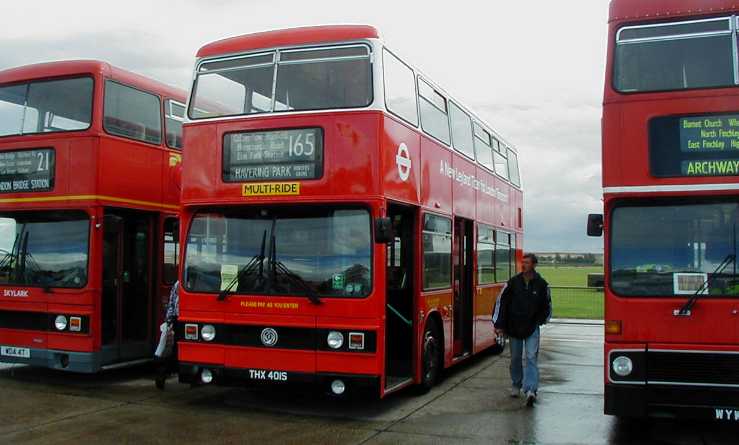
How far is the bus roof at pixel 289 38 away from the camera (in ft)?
31.2

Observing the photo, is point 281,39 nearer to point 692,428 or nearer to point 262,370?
point 262,370

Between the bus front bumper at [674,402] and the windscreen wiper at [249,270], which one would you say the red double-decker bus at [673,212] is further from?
the windscreen wiper at [249,270]

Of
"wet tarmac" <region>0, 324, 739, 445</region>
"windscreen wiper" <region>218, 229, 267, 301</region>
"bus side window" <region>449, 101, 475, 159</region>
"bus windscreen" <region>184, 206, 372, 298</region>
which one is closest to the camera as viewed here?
"wet tarmac" <region>0, 324, 739, 445</region>

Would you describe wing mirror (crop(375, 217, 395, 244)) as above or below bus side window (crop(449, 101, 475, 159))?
below

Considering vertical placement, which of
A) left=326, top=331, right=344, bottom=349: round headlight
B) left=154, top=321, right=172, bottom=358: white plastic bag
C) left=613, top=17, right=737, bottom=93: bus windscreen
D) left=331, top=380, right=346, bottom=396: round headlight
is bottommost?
left=331, top=380, right=346, bottom=396: round headlight

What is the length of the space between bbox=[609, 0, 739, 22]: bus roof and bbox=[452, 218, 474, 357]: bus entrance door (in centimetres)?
498

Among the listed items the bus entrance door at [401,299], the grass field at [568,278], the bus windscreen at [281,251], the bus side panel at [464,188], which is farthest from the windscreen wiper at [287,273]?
the grass field at [568,278]

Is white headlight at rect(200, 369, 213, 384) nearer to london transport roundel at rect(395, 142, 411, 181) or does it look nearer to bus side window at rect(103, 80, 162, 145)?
london transport roundel at rect(395, 142, 411, 181)

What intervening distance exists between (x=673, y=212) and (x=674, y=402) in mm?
1816

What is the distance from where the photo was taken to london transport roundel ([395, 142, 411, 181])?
32.2ft

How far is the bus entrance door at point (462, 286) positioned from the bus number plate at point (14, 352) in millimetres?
6311

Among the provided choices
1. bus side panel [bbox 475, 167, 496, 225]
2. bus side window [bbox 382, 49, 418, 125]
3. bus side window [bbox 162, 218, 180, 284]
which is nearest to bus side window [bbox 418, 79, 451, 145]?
bus side window [bbox 382, 49, 418, 125]

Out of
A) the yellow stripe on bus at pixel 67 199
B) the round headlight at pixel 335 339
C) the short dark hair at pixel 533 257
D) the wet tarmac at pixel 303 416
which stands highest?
the yellow stripe on bus at pixel 67 199

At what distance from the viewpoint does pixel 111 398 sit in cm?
1055
